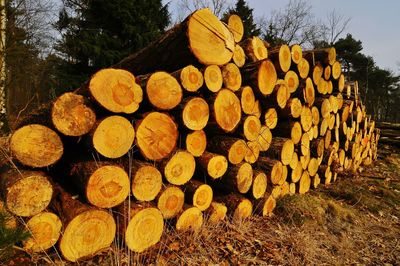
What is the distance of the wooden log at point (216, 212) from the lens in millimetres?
3557

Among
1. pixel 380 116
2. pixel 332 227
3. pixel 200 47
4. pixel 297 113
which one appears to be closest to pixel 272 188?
pixel 332 227

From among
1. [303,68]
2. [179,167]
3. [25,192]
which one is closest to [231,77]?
[179,167]

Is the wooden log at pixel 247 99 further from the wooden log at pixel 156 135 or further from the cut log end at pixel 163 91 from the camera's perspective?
the wooden log at pixel 156 135

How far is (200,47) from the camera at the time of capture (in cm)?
345

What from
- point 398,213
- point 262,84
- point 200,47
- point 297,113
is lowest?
point 398,213

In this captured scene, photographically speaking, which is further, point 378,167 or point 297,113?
point 378,167

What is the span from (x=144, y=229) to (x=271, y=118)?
Result: 240 cm

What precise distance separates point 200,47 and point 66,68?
1104 centimetres

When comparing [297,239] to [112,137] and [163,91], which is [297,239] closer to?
[163,91]

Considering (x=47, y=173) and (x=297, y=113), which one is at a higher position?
(x=297, y=113)

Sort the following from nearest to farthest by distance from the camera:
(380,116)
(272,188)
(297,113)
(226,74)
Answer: (226,74)
(272,188)
(297,113)
(380,116)

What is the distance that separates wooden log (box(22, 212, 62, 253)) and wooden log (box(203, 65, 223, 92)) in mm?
2003

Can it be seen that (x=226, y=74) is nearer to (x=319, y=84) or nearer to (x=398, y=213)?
(x=319, y=84)

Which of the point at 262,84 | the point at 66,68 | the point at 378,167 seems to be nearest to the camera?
the point at 262,84
